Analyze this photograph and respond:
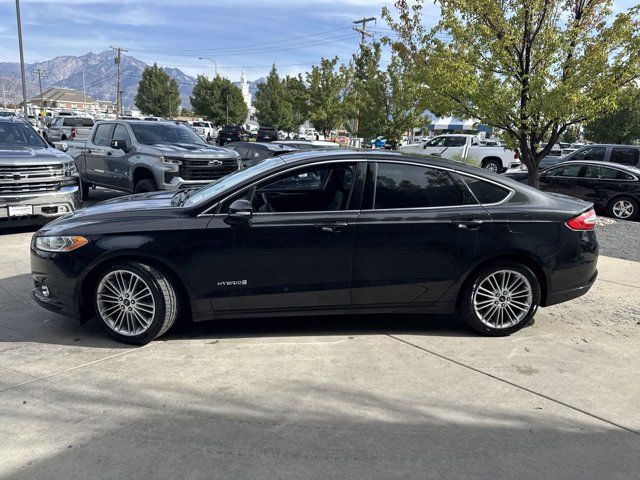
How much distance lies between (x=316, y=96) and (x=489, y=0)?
22223mm

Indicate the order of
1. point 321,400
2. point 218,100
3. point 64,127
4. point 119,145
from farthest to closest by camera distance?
point 218,100, point 64,127, point 119,145, point 321,400

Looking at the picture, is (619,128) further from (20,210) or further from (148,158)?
(20,210)

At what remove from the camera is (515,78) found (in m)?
9.78

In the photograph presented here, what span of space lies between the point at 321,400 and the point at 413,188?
2.01 meters

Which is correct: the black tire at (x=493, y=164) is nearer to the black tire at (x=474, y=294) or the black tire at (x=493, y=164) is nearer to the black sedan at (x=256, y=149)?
the black sedan at (x=256, y=149)

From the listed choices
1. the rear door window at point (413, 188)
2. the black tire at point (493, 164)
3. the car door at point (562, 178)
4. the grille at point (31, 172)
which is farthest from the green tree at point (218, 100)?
the rear door window at point (413, 188)

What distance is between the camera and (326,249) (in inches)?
171

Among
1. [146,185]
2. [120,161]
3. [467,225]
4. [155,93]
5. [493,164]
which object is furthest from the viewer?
[155,93]

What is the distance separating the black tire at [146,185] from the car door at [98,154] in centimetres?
139

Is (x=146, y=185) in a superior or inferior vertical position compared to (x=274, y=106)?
inferior

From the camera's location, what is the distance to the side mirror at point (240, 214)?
13.9 ft

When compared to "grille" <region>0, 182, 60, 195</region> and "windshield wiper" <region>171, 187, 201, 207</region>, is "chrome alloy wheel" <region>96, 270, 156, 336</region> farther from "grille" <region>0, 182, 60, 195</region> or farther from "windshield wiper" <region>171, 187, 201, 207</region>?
"grille" <region>0, 182, 60, 195</region>

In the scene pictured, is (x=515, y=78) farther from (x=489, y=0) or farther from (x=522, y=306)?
(x=522, y=306)

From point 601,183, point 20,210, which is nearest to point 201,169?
point 20,210
